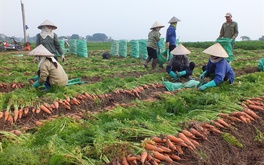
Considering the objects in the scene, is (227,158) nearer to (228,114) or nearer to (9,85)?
(228,114)

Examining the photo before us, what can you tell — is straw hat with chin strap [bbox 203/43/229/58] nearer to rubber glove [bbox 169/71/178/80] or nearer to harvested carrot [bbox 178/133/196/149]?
rubber glove [bbox 169/71/178/80]

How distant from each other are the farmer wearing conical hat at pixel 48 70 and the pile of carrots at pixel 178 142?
11.1ft

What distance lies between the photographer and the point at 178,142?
3.11m

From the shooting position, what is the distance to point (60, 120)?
3.91m

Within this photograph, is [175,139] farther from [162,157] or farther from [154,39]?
[154,39]

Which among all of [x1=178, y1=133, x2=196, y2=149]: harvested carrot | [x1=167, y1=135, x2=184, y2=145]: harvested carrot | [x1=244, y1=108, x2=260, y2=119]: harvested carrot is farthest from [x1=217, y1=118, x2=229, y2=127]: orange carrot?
[x1=167, y1=135, x2=184, y2=145]: harvested carrot

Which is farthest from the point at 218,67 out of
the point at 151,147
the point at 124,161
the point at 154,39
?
the point at 154,39

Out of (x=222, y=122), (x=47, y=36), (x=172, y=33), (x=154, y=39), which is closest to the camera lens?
(x=222, y=122)

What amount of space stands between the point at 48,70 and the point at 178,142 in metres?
3.61

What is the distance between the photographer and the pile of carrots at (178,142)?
273cm

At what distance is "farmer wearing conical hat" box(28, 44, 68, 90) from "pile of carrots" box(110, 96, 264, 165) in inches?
134

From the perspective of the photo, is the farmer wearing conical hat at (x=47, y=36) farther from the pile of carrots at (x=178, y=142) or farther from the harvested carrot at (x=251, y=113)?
the harvested carrot at (x=251, y=113)

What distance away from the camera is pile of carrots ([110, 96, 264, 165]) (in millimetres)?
2732

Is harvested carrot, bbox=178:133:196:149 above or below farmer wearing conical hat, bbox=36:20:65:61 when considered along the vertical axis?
below
